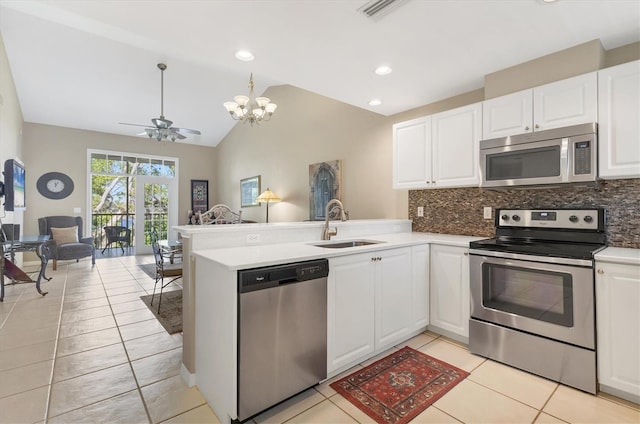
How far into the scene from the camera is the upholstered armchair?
5.56 metres

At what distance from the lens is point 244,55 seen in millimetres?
2451

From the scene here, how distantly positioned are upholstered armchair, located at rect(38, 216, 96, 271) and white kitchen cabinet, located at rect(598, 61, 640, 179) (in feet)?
25.2

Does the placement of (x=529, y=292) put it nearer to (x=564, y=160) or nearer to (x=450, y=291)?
(x=450, y=291)

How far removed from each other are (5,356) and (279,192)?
4.54 meters

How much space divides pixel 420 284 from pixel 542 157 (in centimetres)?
143

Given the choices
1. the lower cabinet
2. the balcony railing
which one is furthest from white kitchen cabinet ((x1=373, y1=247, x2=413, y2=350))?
the balcony railing

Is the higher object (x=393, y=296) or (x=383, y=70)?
(x=383, y=70)

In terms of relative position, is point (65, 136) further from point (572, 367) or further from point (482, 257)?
point (572, 367)

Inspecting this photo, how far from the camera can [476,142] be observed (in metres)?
2.74

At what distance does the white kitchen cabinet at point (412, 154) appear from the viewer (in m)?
3.11

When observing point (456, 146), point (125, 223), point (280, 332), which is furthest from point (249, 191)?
point (280, 332)

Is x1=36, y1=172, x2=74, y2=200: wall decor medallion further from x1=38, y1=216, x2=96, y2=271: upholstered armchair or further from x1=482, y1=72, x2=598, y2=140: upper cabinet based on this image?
x1=482, y1=72, x2=598, y2=140: upper cabinet

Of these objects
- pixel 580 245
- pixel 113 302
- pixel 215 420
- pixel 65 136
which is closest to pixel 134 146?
pixel 65 136

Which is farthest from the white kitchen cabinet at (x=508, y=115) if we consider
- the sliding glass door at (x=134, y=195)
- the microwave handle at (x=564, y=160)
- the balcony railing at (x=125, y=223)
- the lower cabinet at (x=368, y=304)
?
the balcony railing at (x=125, y=223)
